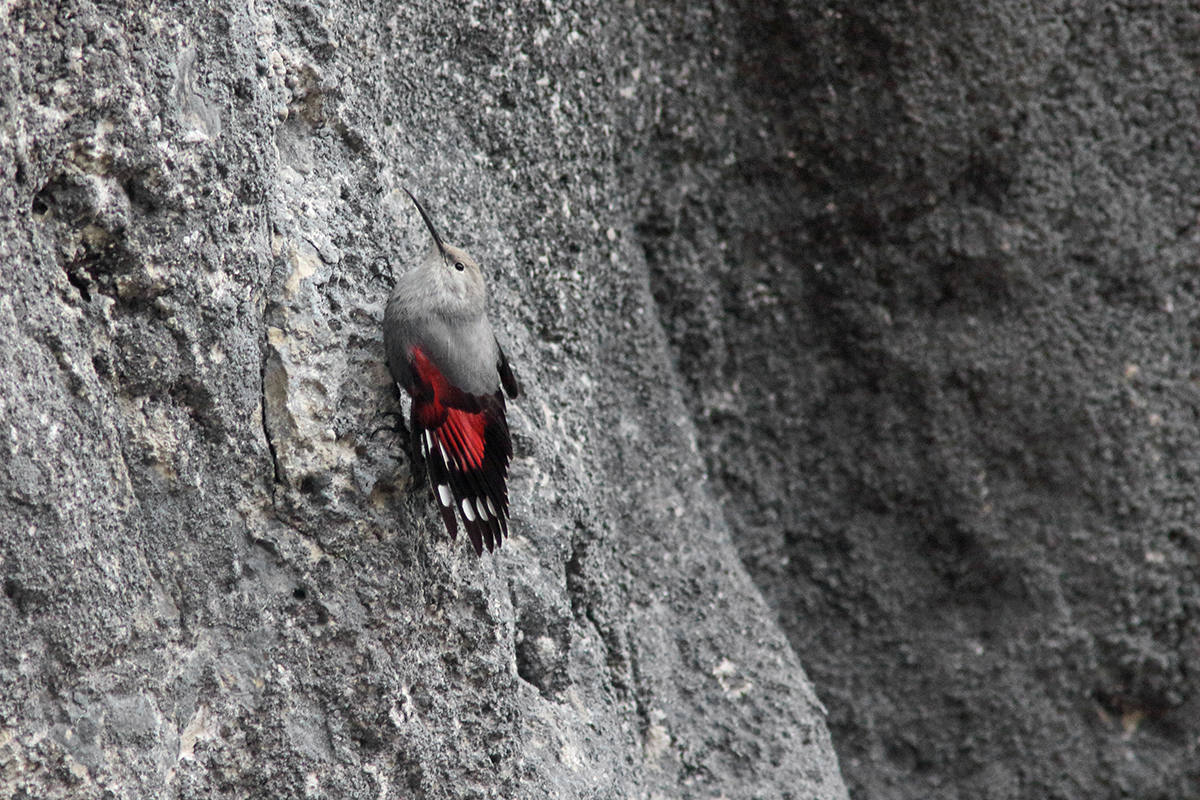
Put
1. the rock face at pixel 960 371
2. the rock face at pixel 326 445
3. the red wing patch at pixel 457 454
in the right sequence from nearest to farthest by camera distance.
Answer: the rock face at pixel 326 445
the red wing patch at pixel 457 454
the rock face at pixel 960 371

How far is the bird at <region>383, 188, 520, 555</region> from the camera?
1.51 m

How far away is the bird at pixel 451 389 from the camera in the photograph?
1509 mm

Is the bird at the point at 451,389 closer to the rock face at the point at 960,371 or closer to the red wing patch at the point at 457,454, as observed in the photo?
the red wing patch at the point at 457,454

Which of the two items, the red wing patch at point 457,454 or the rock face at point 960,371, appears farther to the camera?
the rock face at point 960,371

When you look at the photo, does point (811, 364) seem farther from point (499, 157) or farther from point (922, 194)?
point (499, 157)

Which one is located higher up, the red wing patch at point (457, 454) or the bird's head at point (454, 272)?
the bird's head at point (454, 272)

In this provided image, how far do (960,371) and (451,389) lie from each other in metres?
1.29

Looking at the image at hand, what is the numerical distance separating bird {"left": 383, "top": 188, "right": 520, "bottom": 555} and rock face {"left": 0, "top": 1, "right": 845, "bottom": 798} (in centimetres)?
9

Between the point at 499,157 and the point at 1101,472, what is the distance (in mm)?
1511

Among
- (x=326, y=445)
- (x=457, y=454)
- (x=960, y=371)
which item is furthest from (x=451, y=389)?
(x=960, y=371)

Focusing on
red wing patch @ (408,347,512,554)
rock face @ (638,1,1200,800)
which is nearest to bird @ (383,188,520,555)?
red wing patch @ (408,347,512,554)

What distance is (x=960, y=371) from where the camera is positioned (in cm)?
233

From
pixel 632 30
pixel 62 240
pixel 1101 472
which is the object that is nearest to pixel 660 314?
pixel 632 30

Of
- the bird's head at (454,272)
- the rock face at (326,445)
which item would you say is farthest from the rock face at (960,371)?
the bird's head at (454,272)
